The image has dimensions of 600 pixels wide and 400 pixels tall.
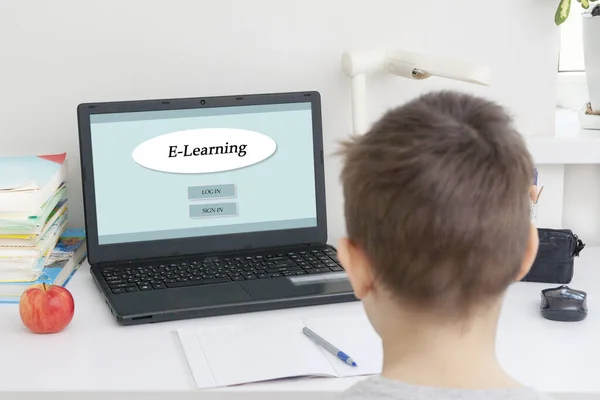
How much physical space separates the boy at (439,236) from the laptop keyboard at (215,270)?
66 cm

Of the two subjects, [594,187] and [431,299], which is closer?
[431,299]

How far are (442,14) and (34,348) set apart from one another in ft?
3.00

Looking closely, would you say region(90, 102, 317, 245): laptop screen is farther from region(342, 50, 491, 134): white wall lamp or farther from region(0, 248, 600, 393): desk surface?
region(0, 248, 600, 393): desk surface

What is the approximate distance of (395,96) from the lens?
1.68 meters

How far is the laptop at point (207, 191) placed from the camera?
1488mm

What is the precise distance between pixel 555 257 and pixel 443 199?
81 cm

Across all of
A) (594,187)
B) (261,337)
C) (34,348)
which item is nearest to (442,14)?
(594,187)

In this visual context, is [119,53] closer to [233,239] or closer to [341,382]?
[233,239]

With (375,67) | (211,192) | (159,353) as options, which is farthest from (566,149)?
(159,353)

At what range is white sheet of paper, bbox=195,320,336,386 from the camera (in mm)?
1117

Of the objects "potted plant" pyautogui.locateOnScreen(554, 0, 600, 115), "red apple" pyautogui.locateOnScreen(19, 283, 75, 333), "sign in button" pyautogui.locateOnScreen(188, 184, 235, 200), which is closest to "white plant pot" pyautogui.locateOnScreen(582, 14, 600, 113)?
"potted plant" pyautogui.locateOnScreen(554, 0, 600, 115)

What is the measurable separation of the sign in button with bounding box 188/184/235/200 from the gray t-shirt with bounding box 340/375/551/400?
82 cm

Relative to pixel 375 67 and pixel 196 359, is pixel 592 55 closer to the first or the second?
pixel 375 67

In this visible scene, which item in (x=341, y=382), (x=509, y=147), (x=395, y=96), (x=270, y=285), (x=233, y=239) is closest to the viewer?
(x=509, y=147)
